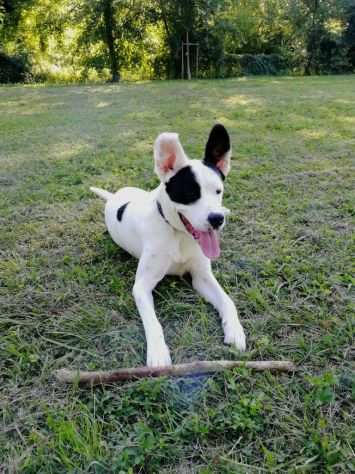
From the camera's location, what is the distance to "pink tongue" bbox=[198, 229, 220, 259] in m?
2.28

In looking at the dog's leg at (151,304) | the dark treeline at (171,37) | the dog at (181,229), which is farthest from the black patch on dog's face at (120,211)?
the dark treeline at (171,37)

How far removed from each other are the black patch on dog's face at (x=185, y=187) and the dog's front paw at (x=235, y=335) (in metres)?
0.73

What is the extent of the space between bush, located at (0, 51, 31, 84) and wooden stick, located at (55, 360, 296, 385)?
20.5m

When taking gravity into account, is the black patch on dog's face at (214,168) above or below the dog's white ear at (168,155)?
below

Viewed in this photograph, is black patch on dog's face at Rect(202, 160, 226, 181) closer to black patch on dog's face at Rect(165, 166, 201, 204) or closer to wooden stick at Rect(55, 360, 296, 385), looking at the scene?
black patch on dog's face at Rect(165, 166, 201, 204)

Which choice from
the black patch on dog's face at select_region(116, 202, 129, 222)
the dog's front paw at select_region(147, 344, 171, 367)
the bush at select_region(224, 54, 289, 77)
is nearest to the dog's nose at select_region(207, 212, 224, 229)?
the dog's front paw at select_region(147, 344, 171, 367)

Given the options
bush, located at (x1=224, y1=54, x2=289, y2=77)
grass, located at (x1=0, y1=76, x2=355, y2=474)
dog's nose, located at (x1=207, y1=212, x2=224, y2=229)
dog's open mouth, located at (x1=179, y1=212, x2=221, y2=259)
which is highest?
bush, located at (x1=224, y1=54, x2=289, y2=77)

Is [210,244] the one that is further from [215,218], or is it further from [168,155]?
[168,155]

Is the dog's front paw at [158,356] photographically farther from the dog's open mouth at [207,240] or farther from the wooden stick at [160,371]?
the dog's open mouth at [207,240]

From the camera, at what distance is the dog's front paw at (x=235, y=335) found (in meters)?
2.03

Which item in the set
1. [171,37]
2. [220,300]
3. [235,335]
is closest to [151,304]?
[220,300]

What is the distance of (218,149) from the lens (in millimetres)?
2406

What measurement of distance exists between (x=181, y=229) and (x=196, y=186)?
345mm

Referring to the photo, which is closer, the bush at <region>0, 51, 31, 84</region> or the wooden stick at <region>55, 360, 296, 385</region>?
the wooden stick at <region>55, 360, 296, 385</region>
